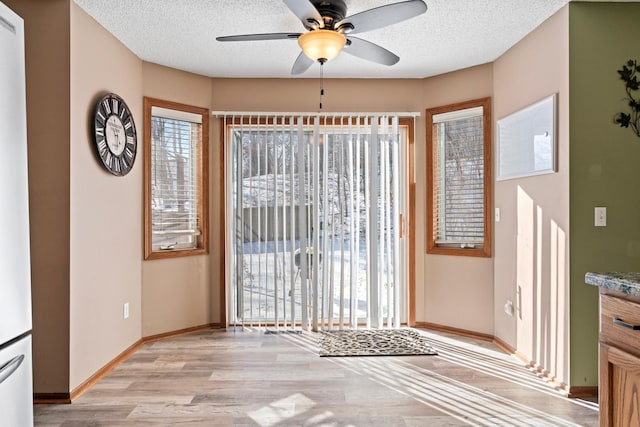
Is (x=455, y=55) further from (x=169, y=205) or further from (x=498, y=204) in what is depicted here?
(x=169, y=205)

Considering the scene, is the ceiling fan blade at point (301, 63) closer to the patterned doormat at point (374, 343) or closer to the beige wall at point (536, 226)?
the beige wall at point (536, 226)

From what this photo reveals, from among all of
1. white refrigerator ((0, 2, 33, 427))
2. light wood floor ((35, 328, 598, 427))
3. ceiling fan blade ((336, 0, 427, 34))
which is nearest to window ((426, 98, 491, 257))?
light wood floor ((35, 328, 598, 427))

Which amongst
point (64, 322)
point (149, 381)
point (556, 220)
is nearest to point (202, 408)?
point (149, 381)

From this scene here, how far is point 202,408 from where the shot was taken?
2.67m

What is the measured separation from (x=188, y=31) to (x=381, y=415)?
9.76 ft

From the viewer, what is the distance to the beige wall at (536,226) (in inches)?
115

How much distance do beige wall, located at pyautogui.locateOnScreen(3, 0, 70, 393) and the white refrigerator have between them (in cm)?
102

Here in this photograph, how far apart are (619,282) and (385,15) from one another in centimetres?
176

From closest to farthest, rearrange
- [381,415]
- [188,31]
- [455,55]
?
[381,415] < [188,31] < [455,55]

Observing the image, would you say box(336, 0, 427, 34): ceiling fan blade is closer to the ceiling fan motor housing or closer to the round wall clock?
the ceiling fan motor housing

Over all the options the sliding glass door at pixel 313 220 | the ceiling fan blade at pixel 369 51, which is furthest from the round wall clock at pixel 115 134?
the ceiling fan blade at pixel 369 51

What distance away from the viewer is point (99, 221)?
10.6 ft

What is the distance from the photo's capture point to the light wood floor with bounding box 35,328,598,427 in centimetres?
254

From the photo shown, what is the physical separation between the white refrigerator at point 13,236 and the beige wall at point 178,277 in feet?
6.96
